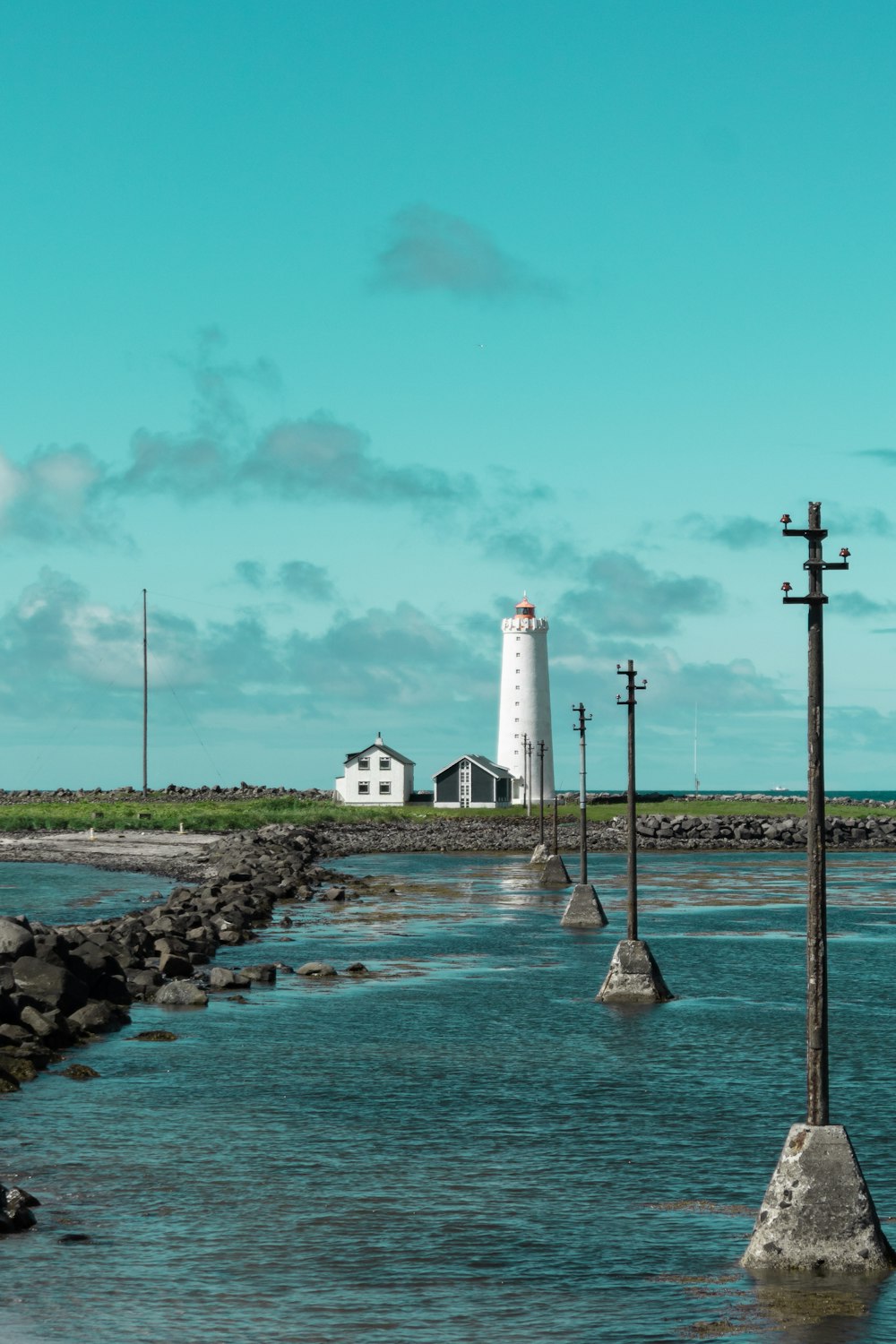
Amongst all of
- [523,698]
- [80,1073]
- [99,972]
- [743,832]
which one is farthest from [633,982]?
[523,698]

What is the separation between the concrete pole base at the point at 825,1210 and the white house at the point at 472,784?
115 m

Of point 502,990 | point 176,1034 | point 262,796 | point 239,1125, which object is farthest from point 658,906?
point 262,796

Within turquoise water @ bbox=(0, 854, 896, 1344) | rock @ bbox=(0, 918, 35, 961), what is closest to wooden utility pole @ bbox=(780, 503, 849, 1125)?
turquoise water @ bbox=(0, 854, 896, 1344)

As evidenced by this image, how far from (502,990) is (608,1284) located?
870 inches

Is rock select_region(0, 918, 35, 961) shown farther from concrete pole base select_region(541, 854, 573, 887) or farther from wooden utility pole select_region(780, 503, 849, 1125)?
concrete pole base select_region(541, 854, 573, 887)

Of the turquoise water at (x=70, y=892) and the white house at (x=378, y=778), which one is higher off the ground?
the white house at (x=378, y=778)

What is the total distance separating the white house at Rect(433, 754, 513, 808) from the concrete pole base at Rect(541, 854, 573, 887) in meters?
56.8

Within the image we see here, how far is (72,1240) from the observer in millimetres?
16531

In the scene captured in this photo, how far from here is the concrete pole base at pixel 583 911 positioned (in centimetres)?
5231

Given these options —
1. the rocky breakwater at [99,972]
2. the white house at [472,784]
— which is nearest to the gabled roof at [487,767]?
the white house at [472,784]

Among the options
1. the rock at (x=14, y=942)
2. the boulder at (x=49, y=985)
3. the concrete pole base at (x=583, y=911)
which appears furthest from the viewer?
the concrete pole base at (x=583, y=911)

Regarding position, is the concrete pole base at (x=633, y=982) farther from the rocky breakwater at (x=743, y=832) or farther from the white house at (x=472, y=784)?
the white house at (x=472, y=784)

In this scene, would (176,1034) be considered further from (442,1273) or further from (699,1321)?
(699,1321)

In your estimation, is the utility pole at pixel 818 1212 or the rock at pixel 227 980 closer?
the utility pole at pixel 818 1212
